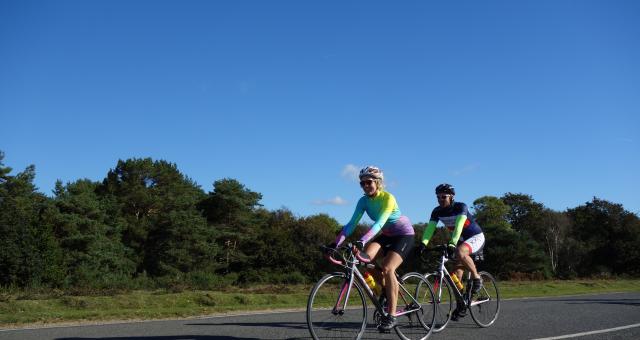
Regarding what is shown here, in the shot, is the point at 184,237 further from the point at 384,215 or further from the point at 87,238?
the point at 384,215

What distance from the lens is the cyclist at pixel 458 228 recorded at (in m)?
7.81

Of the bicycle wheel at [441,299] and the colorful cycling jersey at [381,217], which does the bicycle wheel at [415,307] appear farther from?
the colorful cycling jersey at [381,217]

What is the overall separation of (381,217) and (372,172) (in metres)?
0.58

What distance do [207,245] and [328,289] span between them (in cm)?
5175

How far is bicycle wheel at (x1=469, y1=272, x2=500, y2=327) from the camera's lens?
8.02 meters

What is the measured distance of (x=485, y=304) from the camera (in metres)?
8.28

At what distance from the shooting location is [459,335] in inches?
280

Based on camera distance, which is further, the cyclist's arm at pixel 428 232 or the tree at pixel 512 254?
the tree at pixel 512 254

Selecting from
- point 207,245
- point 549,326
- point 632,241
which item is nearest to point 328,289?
point 549,326

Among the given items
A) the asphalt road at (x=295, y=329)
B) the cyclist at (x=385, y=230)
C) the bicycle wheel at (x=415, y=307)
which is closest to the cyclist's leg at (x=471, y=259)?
the asphalt road at (x=295, y=329)

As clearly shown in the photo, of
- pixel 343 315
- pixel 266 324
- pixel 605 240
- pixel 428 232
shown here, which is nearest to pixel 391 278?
pixel 343 315

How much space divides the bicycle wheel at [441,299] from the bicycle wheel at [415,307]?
24 centimetres

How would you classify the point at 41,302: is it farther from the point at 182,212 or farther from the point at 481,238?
the point at 182,212

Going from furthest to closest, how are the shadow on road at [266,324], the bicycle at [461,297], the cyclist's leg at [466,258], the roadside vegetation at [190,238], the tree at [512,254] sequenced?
the tree at [512,254], the roadside vegetation at [190,238], the shadow on road at [266,324], the cyclist's leg at [466,258], the bicycle at [461,297]
